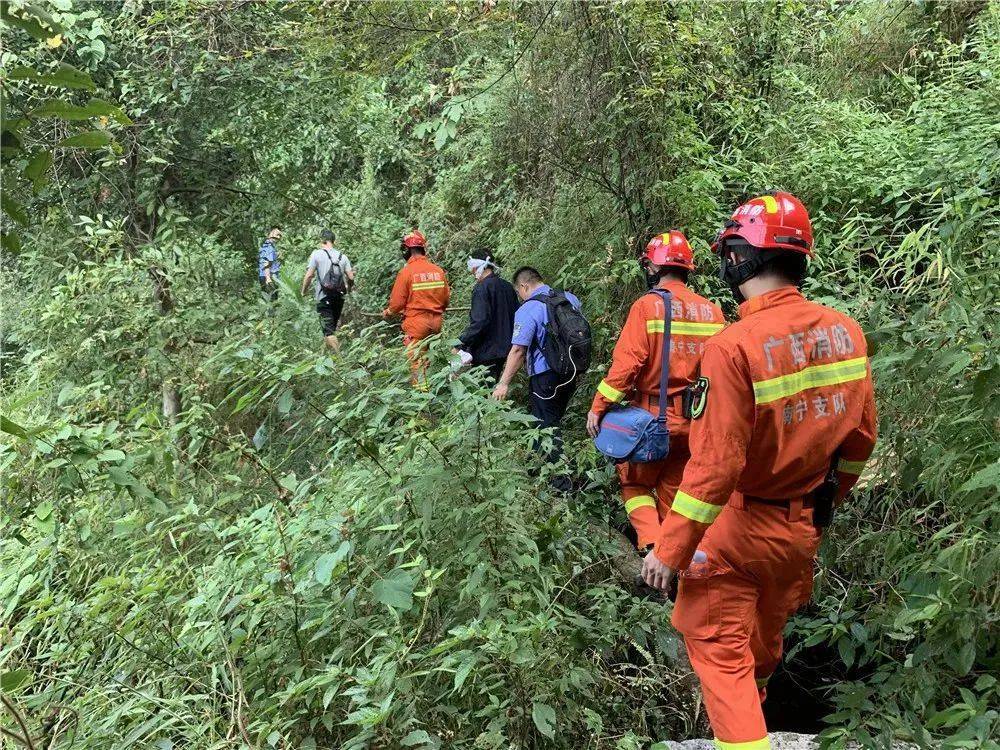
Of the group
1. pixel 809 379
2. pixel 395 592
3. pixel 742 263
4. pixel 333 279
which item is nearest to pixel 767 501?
pixel 809 379

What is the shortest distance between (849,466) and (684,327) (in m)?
1.53

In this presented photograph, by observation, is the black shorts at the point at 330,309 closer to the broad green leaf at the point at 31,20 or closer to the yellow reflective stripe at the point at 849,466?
the yellow reflective stripe at the point at 849,466

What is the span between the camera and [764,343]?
8.39 feet

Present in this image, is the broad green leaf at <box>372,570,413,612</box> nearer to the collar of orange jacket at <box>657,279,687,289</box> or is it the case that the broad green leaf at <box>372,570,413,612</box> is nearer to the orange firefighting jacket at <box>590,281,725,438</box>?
the orange firefighting jacket at <box>590,281,725,438</box>

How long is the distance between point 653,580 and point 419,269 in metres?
5.74

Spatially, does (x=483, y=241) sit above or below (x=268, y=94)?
below

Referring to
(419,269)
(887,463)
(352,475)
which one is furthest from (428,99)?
(887,463)

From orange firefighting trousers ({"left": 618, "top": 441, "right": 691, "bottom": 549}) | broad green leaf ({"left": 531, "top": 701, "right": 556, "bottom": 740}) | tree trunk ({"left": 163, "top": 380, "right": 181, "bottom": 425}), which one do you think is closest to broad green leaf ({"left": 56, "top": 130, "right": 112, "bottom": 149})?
broad green leaf ({"left": 531, "top": 701, "right": 556, "bottom": 740})

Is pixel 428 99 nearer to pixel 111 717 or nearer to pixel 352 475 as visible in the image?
pixel 352 475

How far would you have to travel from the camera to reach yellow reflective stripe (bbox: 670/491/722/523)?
8.27 ft

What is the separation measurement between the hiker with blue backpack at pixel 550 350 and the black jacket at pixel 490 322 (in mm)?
977

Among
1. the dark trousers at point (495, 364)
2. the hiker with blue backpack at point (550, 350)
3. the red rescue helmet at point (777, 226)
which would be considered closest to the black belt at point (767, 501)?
the red rescue helmet at point (777, 226)

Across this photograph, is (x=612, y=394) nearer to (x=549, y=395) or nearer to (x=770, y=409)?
(x=549, y=395)

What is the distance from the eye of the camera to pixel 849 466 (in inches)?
112
